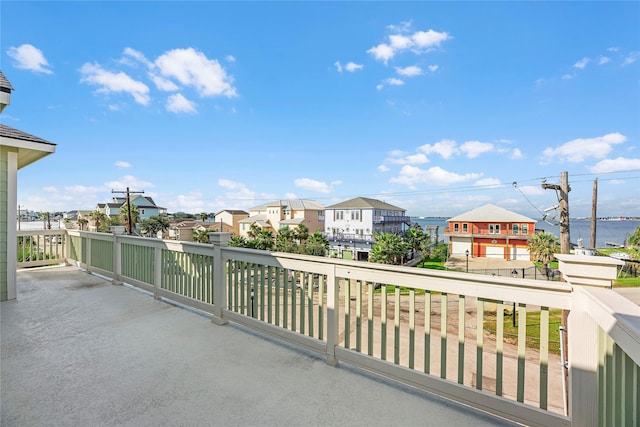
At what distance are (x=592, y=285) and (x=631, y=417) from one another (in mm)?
612

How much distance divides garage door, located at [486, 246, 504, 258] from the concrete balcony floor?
33323 millimetres

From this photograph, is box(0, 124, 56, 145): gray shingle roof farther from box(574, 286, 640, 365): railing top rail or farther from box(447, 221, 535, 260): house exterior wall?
box(447, 221, 535, 260): house exterior wall

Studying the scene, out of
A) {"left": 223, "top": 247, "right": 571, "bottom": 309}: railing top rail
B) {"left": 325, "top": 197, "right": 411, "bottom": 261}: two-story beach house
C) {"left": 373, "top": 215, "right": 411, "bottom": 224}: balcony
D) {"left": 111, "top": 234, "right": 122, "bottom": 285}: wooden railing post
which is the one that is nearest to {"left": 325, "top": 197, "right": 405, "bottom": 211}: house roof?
{"left": 325, "top": 197, "right": 411, "bottom": 261}: two-story beach house

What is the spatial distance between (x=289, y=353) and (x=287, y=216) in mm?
40715

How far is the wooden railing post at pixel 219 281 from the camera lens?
10.8 feet

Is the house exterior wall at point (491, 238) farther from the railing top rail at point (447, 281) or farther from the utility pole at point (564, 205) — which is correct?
the railing top rail at point (447, 281)

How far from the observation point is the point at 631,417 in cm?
105

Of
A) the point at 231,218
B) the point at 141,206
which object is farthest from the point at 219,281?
the point at 141,206

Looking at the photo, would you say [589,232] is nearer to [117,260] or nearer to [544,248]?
[544,248]

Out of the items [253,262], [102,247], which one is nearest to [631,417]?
[253,262]

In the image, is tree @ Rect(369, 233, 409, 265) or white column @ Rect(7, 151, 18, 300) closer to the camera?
white column @ Rect(7, 151, 18, 300)

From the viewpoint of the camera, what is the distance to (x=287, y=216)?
4306cm

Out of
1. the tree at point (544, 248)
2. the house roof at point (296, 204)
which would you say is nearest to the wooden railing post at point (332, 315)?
the tree at point (544, 248)

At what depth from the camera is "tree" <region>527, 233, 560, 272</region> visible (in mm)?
21094
